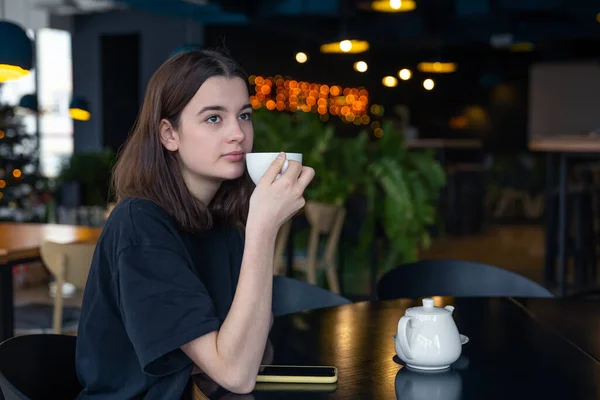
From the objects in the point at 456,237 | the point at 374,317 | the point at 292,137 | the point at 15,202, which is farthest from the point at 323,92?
the point at 374,317

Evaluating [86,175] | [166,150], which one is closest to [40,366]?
[166,150]

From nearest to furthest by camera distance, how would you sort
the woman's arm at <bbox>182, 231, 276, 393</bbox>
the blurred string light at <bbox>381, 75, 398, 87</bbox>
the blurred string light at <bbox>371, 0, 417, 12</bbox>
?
the woman's arm at <bbox>182, 231, 276, 393</bbox>
the blurred string light at <bbox>371, 0, 417, 12</bbox>
the blurred string light at <bbox>381, 75, 398, 87</bbox>

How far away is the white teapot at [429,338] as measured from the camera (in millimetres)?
1231

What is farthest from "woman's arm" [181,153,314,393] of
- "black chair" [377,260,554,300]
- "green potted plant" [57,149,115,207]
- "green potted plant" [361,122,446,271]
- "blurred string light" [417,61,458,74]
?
"blurred string light" [417,61,458,74]

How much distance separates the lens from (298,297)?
1.98m

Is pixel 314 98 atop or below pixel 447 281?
atop

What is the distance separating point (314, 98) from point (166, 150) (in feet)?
37.0

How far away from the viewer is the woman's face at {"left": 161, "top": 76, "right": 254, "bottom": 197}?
52.5 inches

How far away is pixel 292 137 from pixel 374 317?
3.51 m

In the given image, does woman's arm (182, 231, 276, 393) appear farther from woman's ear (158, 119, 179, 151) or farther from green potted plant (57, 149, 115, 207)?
green potted plant (57, 149, 115, 207)

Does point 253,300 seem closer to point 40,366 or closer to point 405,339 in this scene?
point 405,339

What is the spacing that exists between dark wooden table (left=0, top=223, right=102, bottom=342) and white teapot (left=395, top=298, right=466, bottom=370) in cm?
214

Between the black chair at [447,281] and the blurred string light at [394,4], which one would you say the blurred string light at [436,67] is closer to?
the blurred string light at [394,4]

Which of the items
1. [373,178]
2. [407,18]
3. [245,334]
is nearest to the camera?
[245,334]
